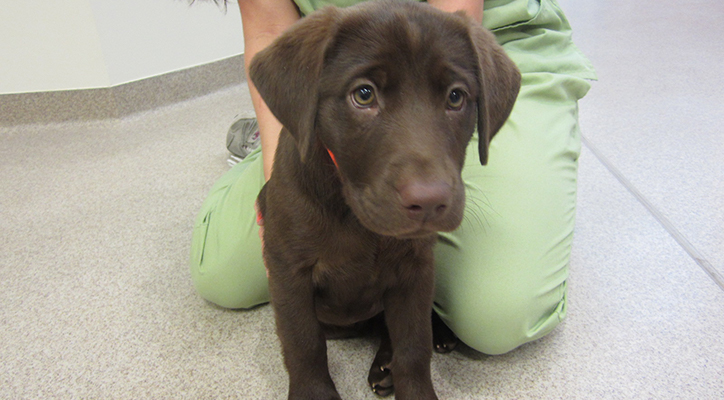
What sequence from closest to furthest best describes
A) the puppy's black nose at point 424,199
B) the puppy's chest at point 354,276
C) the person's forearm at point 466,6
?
the puppy's black nose at point 424,199 → the puppy's chest at point 354,276 → the person's forearm at point 466,6

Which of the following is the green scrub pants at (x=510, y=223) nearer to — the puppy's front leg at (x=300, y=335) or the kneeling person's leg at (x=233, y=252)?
the kneeling person's leg at (x=233, y=252)

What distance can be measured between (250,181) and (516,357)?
94 centimetres

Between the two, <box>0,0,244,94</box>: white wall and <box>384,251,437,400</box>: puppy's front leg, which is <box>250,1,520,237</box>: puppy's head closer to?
<box>384,251,437,400</box>: puppy's front leg

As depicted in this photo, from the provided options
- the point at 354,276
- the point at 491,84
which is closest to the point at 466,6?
the point at 491,84

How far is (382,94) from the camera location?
910 mm

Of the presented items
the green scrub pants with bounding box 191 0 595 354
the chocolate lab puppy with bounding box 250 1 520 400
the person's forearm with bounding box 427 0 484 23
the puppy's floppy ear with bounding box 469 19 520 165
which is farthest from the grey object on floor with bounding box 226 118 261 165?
the puppy's floppy ear with bounding box 469 19 520 165

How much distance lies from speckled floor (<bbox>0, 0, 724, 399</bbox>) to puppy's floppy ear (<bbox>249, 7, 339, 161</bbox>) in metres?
0.72

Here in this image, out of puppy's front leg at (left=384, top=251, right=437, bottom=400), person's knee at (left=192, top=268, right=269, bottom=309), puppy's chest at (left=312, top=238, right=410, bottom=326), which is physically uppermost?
puppy's chest at (left=312, top=238, right=410, bottom=326)

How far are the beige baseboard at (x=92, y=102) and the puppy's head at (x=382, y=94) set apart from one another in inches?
103

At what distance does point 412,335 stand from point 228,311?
0.69 metres

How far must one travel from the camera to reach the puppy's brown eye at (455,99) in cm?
95

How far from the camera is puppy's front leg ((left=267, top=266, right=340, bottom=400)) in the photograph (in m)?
1.10

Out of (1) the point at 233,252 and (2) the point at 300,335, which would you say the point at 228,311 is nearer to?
(1) the point at 233,252

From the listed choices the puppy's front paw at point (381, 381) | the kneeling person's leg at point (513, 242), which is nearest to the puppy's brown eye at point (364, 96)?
the kneeling person's leg at point (513, 242)
